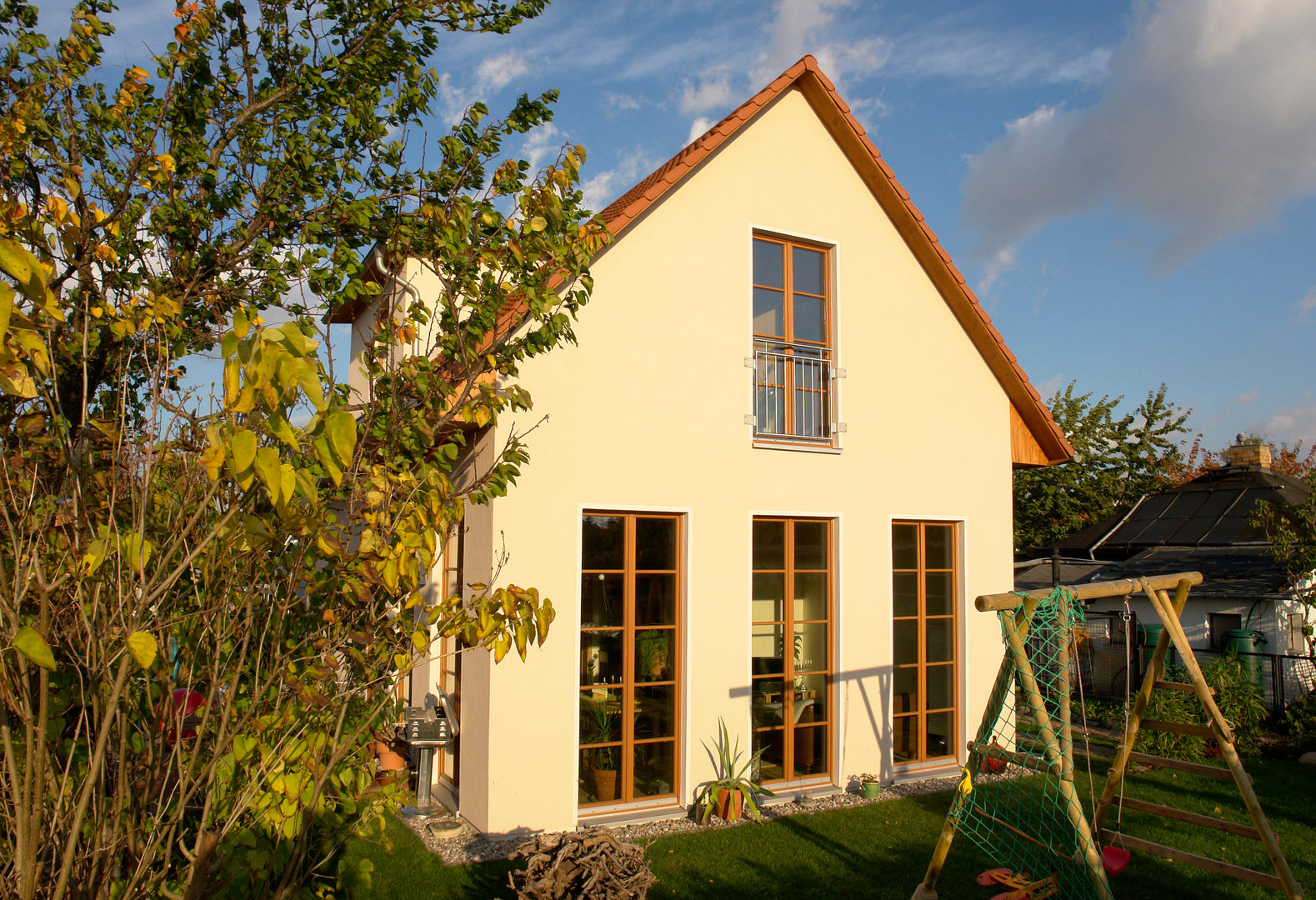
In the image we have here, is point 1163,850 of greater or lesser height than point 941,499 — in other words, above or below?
below

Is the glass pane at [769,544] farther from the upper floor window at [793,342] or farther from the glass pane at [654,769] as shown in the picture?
the glass pane at [654,769]

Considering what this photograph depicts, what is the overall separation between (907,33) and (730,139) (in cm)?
248

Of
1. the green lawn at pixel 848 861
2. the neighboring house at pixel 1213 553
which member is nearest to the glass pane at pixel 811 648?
the green lawn at pixel 848 861

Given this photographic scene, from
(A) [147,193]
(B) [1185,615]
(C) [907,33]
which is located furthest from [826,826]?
(B) [1185,615]

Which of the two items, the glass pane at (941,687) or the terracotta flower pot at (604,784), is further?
the glass pane at (941,687)

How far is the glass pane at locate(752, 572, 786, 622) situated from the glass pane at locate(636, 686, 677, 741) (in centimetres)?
118

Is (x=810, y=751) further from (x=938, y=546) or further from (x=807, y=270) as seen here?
(x=807, y=270)

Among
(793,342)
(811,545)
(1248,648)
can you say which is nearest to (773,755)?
(811,545)

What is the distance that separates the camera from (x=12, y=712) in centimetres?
222

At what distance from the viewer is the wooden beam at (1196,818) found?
5.46 meters

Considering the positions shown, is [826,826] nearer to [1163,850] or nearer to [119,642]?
[1163,850]

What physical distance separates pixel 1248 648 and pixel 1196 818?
30.1 feet

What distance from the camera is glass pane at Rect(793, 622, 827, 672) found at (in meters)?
8.38

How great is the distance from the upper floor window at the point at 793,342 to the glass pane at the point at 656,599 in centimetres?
174
